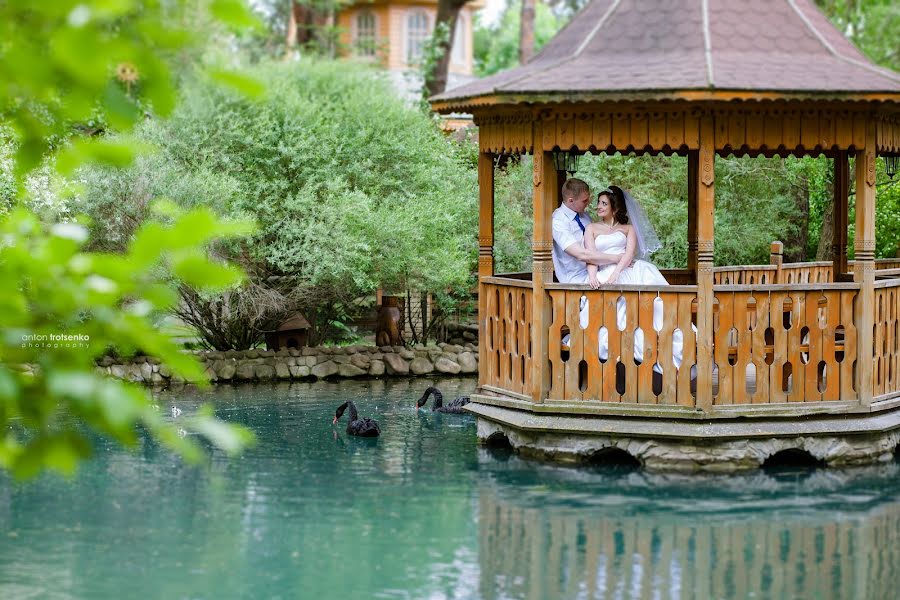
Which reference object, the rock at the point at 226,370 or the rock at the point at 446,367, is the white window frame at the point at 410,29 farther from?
the rock at the point at 226,370

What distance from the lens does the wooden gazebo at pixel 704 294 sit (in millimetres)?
10664

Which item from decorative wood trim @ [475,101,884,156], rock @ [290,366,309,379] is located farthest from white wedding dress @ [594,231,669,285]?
rock @ [290,366,309,379]

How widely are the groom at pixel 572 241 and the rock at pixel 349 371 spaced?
21.3 ft

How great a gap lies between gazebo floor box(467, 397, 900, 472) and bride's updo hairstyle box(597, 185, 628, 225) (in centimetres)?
196

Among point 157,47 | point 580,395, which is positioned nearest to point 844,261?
point 580,395

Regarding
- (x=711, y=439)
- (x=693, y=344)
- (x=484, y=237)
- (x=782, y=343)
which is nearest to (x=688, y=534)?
(x=711, y=439)

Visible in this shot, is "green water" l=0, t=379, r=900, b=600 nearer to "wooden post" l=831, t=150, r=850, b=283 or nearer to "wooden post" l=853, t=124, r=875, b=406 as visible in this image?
"wooden post" l=853, t=124, r=875, b=406

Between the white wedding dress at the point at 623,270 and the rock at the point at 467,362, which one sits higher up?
the white wedding dress at the point at 623,270

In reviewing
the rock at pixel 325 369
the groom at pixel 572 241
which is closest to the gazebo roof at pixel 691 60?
the groom at pixel 572 241

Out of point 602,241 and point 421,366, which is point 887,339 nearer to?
point 602,241

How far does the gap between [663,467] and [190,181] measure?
861cm

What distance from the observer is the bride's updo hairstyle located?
39.4 ft

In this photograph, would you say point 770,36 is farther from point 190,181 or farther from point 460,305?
point 460,305

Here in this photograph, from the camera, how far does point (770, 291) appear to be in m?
10.8
